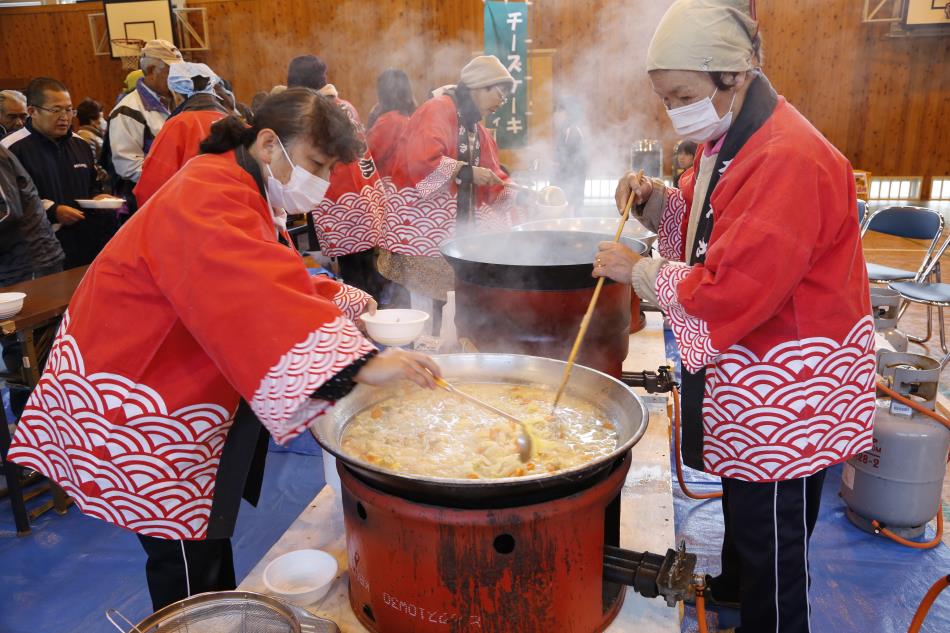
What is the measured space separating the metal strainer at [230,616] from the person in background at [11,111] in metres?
6.21

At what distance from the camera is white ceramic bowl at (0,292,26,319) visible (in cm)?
310

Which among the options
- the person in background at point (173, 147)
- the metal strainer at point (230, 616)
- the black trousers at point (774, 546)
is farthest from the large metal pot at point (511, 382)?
the person in background at point (173, 147)

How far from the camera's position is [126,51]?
14.4m

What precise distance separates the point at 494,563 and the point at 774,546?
3.39 feet

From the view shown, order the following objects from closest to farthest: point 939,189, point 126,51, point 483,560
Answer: point 483,560, point 939,189, point 126,51

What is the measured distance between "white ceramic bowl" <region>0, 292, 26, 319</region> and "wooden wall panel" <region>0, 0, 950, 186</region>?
11.0 metres

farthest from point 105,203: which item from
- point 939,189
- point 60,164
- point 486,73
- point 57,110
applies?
point 939,189

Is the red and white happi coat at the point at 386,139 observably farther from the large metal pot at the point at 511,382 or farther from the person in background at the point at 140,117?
the large metal pot at the point at 511,382

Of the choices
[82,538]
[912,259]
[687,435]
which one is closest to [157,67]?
[82,538]

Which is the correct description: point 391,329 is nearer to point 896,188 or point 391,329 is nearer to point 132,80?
point 132,80

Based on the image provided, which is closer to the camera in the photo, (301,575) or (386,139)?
(301,575)

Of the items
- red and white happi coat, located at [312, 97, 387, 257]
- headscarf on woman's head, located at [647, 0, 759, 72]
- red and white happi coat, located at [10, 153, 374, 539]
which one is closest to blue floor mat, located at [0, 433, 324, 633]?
red and white happi coat, located at [10, 153, 374, 539]

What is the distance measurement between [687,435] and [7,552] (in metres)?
3.23

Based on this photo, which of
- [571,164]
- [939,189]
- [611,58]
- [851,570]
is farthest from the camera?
[939,189]
